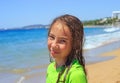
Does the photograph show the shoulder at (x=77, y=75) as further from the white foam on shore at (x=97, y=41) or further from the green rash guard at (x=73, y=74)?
the white foam on shore at (x=97, y=41)

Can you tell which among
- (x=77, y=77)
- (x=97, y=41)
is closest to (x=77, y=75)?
(x=77, y=77)

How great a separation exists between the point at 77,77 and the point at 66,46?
0.73 ft

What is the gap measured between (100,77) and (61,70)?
6.09m

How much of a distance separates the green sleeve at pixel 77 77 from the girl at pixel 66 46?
2 cm

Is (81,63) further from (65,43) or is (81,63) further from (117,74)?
(117,74)

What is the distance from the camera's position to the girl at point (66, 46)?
208 cm

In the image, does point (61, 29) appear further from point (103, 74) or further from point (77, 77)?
point (103, 74)

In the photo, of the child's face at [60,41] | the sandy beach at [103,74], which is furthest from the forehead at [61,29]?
the sandy beach at [103,74]

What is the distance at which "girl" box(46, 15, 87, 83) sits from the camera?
6.84ft

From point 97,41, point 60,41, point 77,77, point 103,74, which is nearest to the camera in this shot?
point 77,77

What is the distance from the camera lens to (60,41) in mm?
2094

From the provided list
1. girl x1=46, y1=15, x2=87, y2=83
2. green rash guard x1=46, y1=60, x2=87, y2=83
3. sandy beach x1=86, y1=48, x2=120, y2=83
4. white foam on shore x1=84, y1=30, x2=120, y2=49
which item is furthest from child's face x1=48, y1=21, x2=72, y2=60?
white foam on shore x1=84, y1=30, x2=120, y2=49

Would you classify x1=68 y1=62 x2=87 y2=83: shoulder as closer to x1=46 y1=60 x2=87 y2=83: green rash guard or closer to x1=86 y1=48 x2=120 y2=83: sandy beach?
x1=46 y1=60 x2=87 y2=83: green rash guard

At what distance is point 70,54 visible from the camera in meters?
2.15
